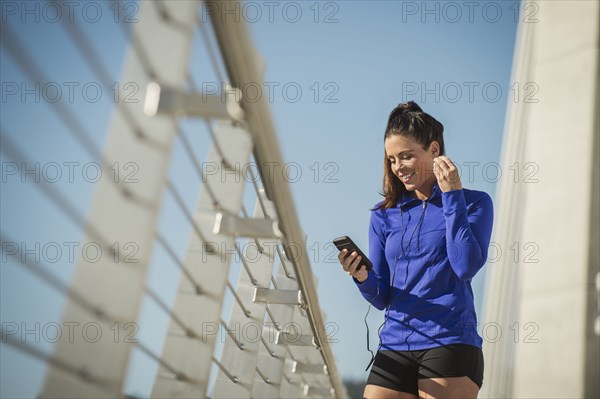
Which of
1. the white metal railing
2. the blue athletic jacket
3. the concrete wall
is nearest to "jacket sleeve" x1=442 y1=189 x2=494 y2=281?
the blue athletic jacket

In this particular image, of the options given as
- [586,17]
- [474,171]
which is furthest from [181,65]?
[586,17]

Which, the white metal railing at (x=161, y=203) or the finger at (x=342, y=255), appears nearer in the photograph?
the white metal railing at (x=161, y=203)

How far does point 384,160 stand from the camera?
168cm

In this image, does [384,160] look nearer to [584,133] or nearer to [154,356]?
[154,356]

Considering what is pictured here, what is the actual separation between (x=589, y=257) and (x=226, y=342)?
2854 millimetres

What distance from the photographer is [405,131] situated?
1.61 meters

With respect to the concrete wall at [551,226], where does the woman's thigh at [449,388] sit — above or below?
→ below

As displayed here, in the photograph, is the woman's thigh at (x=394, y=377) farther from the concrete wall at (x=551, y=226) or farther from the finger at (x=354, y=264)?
the concrete wall at (x=551, y=226)

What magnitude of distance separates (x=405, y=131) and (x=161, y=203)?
884 mm

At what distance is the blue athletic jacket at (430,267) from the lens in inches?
57.0

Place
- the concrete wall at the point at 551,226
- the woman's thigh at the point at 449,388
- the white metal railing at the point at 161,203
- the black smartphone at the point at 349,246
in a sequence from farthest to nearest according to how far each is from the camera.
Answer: the concrete wall at the point at 551,226 < the black smartphone at the point at 349,246 < the woman's thigh at the point at 449,388 < the white metal railing at the point at 161,203

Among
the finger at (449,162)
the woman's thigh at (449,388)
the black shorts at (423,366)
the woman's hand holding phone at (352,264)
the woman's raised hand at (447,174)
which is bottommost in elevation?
the woman's thigh at (449,388)

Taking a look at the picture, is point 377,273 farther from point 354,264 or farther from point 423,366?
point 423,366

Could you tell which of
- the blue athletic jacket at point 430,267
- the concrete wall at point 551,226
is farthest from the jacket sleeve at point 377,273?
the concrete wall at point 551,226
